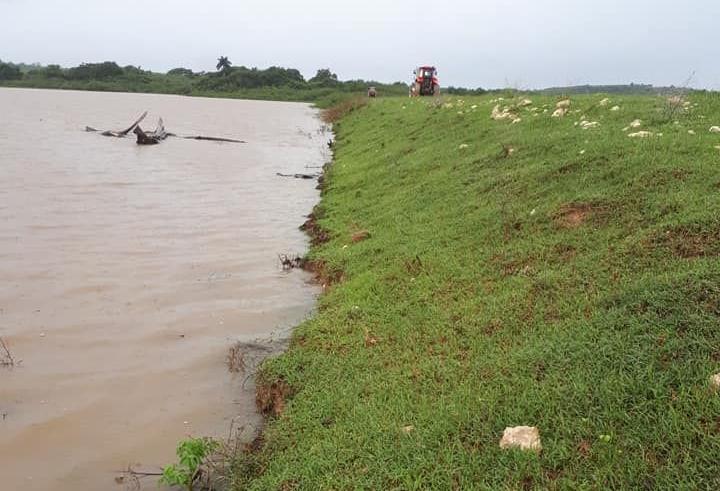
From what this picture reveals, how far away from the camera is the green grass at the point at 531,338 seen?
124 inches

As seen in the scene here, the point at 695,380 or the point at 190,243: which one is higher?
the point at 695,380

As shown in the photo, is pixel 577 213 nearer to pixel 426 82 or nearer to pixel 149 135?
pixel 149 135

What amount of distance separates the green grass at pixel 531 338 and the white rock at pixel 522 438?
0.05m

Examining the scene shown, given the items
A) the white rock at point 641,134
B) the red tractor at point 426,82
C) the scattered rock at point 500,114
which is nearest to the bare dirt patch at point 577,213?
the white rock at point 641,134

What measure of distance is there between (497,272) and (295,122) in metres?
34.2

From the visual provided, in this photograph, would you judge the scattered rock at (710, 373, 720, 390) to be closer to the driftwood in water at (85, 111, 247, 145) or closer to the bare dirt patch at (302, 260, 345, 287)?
the bare dirt patch at (302, 260, 345, 287)

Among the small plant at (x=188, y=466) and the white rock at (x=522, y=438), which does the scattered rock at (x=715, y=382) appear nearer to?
the white rock at (x=522, y=438)

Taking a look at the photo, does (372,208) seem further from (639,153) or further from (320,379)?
(320,379)

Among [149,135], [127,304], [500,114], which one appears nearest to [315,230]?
[127,304]

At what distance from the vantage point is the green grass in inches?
124

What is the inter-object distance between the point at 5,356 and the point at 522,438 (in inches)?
191

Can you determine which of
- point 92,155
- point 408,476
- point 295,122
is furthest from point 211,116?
point 408,476

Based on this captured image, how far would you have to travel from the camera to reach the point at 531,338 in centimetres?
429

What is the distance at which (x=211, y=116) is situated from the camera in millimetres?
40344
